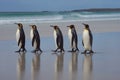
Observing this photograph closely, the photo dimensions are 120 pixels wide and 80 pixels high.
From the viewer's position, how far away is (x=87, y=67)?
10.3 m

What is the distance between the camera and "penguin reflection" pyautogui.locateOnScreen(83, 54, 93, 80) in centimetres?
902

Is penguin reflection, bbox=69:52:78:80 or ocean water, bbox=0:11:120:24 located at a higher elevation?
penguin reflection, bbox=69:52:78:80

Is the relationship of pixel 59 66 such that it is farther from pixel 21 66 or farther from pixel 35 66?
pixel 21 66

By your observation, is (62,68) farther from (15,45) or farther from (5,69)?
(15,45)

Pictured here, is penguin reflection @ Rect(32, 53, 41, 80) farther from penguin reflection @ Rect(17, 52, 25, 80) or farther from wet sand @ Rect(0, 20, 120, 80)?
penguin reflection @ Rect(17, 52, 25, 80)

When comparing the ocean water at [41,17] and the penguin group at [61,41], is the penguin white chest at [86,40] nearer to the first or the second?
the penguin group at [61,41]

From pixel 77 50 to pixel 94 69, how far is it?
12.5 feet

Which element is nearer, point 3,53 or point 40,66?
point 40,66

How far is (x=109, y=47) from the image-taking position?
14383 mm

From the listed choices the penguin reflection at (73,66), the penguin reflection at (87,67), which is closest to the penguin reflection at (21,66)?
the penguin reflection at (73,66)

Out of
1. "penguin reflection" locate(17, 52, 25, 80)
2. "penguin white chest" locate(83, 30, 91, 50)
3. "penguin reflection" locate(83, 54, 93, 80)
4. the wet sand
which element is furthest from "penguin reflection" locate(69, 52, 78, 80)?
"penguin reflection" locate(17, 52, 25, 80)

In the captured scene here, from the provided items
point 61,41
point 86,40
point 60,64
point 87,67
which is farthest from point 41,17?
point 87,67

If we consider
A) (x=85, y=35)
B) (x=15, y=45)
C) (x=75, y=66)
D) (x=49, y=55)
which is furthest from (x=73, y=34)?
(x=75, y=66)

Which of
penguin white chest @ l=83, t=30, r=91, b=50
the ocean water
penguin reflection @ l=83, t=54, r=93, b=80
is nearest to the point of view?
penguin reflection @ l=83, t=54, r=93, b=80
